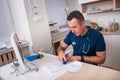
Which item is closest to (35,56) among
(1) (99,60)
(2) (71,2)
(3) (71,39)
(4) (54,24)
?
(3) (71,39)

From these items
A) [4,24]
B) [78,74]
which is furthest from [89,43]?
[4,24]

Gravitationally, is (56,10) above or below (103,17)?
above

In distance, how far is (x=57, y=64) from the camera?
146 cm

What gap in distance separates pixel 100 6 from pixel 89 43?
159 cm

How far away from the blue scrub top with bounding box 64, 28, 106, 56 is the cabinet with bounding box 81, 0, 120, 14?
122 centimetres

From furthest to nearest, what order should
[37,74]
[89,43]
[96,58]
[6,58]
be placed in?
[6,58], [89,43], [96,58], [37,74]

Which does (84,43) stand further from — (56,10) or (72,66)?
(56,10)

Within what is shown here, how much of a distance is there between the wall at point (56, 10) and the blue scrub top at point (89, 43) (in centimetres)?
154

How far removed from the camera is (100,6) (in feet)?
9.46

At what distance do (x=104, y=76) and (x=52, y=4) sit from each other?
2.39 m

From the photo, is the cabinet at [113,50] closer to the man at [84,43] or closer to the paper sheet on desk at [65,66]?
the man at [84,43]

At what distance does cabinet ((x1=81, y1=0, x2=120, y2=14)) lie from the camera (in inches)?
99.5

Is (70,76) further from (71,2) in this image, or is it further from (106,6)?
(71,2)

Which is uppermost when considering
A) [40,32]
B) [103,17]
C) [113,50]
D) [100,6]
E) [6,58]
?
[100,6]
